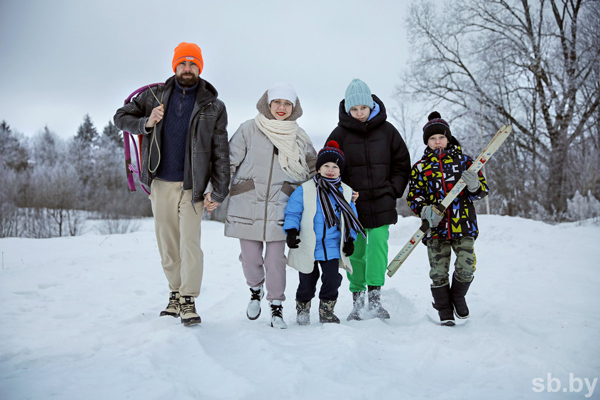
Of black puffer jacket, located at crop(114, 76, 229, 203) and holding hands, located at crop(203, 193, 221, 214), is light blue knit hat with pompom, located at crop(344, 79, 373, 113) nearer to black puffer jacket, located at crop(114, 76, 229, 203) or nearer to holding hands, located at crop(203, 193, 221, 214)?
black puffer jacket, located at crop(114, 76, 229, 203)

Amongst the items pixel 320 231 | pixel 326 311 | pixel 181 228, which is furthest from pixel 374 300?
pixel 181 228

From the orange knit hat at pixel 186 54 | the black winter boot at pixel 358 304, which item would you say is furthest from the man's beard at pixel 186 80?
the black winter boot at pixel 358 304

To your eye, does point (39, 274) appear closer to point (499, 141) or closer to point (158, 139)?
point (158, 139)

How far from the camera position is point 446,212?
338 centimetres

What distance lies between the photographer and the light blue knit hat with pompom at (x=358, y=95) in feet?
12.3

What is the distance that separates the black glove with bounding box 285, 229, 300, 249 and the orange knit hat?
1704mm

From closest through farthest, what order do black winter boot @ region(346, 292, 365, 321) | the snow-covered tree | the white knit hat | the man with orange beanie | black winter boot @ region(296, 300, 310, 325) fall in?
the man with orange beanie, black winter boot @ region(296, 300, 310, 325), the white knit hat, black winter boot @ region(346, 292, 365, 321), the snow-covered tree

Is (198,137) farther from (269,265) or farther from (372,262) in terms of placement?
(372,262)

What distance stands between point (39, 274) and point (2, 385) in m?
3.90

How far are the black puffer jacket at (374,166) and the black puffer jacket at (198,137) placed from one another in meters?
1.10

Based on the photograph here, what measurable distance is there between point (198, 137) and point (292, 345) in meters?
1.86

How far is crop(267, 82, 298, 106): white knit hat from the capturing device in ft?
11.7

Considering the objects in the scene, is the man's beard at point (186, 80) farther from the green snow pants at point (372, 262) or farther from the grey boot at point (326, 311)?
the grey boot at point (326, 311)

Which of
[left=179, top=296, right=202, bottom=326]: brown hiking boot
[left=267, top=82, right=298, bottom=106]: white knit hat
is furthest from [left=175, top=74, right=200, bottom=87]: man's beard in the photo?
[left=179, top=296, right=202, bottom=326]: brown hiking boot
